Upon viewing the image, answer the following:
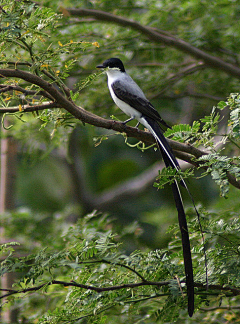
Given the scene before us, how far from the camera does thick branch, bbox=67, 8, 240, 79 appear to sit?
9.67 ft

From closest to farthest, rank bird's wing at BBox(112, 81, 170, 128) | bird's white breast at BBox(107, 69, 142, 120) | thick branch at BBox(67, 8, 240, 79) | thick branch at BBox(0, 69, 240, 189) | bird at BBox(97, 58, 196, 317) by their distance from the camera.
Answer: thick branch at BBox(0, 69, 240, 189) < bird at BBox(97, 58, 196, 317) < bird's wing at BBox(112, 81, 170, 128) < bird's white breast at BBox(107, 69, 142, 120) < thick branch at BBox(67, 8, 240, 79)

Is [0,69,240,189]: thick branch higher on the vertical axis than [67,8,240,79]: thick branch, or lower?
A: lower

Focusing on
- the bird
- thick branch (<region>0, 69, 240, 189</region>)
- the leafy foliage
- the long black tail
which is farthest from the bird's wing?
thick branch (<region>0, 69, 240, 189</region>)

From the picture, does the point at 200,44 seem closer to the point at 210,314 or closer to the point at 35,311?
the point at 210,314

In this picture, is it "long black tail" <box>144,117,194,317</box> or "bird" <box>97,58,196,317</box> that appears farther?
"bird" <box>97,58,196,317</box>

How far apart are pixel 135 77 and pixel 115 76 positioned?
820 mm

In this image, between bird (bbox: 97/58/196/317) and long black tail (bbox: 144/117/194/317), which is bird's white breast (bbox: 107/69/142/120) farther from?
long black tail (bbox: 144/117/194/317)

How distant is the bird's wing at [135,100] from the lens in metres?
2.42

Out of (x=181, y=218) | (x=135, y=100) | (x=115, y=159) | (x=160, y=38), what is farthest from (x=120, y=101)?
(x=115, y=159)

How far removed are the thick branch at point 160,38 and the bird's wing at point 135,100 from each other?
2.01 ft

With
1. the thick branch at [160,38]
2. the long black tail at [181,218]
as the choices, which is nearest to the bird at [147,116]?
the long black tail at [181,218]

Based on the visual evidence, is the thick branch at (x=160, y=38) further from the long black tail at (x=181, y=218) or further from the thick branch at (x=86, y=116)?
the thick branch at (x=86, y=116)

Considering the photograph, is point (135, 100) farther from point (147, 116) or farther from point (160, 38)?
point (160, 38)

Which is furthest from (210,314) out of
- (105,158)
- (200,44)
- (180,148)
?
(105,158)
